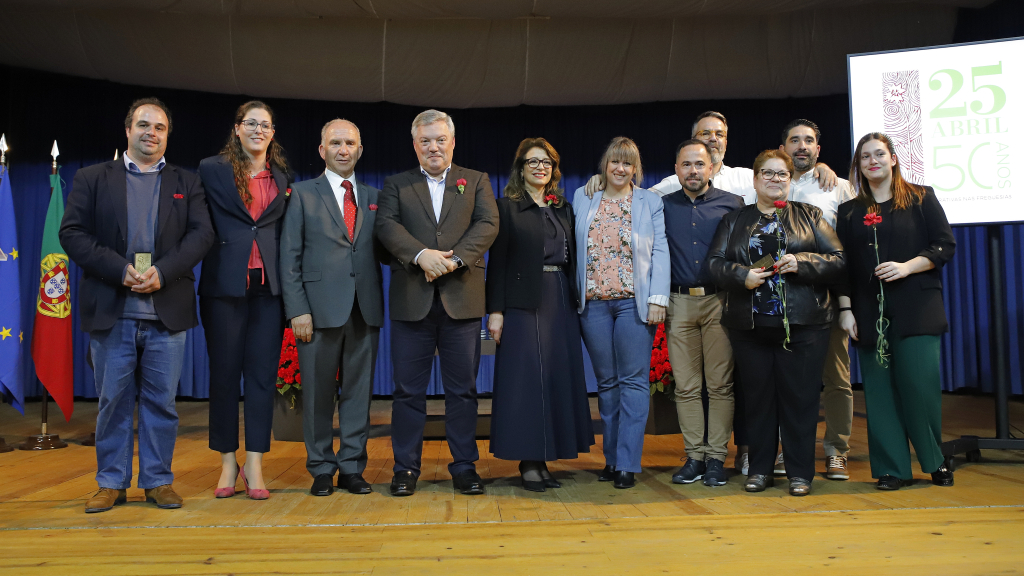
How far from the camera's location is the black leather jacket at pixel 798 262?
108 inches

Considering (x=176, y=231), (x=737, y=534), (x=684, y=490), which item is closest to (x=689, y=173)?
(x=684, y=490)

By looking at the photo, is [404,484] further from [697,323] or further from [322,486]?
[697,323]

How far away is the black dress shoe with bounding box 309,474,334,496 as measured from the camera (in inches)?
111

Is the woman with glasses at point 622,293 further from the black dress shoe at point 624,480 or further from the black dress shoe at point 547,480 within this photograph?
the black dress shoe at point 547,480

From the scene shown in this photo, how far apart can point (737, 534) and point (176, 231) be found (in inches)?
88.2

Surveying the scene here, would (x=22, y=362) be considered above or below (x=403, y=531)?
above

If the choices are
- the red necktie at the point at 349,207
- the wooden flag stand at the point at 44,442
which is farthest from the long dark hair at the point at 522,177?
the wooden flag stand at the point at 44,442

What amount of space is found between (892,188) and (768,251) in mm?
598

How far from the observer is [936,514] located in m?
2.36

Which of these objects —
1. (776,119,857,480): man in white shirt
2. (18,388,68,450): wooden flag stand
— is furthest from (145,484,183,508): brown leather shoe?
(776,119,857,480): man in white shirt

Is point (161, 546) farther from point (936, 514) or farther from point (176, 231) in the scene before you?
point (936, 514)

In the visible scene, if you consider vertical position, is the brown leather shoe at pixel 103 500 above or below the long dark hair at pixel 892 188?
below

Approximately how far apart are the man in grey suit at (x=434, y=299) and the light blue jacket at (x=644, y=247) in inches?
15.8

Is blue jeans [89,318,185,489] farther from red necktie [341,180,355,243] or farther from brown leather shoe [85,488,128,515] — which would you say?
red necktie [341,180,355,243]
